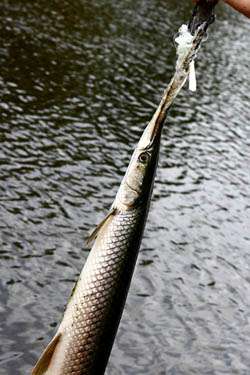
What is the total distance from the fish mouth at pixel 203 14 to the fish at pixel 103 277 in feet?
0.42

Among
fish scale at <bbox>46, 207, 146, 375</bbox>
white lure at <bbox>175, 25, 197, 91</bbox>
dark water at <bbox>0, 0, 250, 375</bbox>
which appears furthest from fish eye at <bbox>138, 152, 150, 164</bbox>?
dark water at <bbox>0, 0, 250, 375</bbox>

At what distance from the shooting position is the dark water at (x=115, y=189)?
1092 centimetres

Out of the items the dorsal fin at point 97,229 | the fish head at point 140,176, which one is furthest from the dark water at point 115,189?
the dorsal fin at point 97,229

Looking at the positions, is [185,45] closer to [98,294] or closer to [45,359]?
[98,294]

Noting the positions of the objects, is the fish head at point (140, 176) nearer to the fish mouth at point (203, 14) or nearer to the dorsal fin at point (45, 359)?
the fish mouth at point (203, 14)

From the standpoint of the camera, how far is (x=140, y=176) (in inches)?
213

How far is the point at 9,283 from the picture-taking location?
11.0 m

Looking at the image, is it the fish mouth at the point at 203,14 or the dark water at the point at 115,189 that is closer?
the fish mouth at the point at 203,14

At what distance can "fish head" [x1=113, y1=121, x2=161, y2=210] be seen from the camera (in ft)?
17.4

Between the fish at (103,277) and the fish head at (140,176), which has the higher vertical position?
the fish head at (140,176)

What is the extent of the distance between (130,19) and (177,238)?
2334cm

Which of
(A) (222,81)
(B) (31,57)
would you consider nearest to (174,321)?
(B) (31,57)

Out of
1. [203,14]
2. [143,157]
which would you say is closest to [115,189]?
[143,157]

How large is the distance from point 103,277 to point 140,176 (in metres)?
1.01
